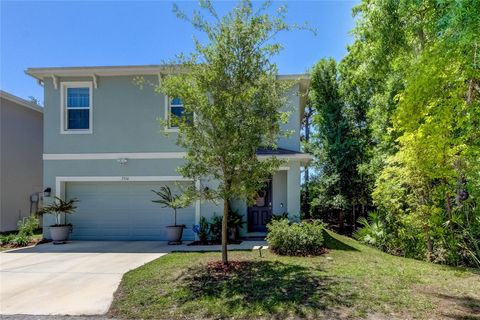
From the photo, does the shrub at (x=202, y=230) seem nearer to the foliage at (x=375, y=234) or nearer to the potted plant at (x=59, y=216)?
the potted plant at (x=59, y=216)

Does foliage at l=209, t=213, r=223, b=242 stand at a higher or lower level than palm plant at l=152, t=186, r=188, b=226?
lower

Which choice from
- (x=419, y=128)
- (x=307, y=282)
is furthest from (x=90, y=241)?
(x=419, y=128)

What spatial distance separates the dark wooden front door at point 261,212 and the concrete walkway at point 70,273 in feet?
5.05

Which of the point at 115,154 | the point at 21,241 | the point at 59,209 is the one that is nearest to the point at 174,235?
the point at 115,154

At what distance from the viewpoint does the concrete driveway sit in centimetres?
629

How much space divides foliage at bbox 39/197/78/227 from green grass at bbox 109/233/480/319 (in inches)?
231

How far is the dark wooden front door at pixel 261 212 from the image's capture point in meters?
13.9

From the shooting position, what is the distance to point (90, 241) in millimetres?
13609

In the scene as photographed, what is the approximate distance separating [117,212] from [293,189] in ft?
21.8

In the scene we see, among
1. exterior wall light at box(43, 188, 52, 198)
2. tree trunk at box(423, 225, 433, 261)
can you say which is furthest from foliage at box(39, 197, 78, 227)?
tree trunk at box(423, 225, 433, 261)

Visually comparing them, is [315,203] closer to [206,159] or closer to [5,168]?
[206,159]

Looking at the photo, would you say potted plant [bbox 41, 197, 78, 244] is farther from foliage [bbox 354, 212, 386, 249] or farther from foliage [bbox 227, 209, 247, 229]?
foliage [bbox 354, 212, 386, 249]

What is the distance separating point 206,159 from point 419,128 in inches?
229

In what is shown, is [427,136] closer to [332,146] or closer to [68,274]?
[332,146]
